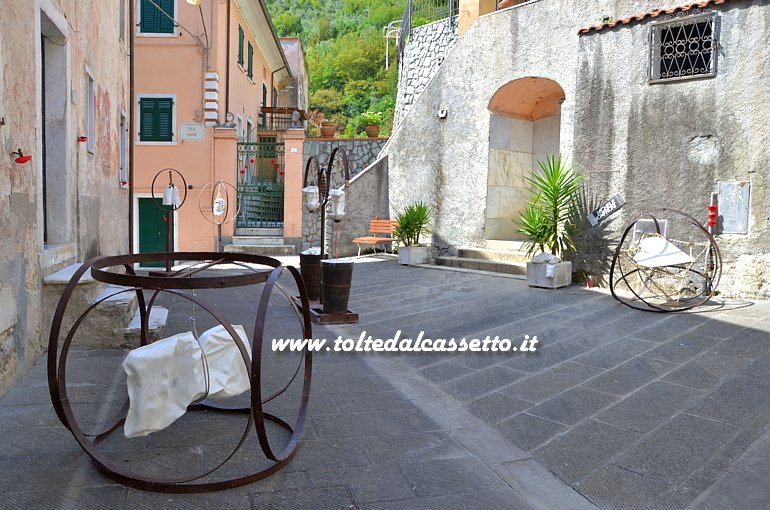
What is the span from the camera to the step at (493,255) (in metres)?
10.9

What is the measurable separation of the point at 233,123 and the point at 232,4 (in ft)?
10.6

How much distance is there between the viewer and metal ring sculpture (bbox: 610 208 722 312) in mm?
7621

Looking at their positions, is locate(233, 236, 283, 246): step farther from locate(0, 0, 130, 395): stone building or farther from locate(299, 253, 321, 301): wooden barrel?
locate(299, 253, 321, 301): wooden barrel

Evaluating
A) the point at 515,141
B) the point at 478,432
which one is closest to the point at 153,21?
the point at 515,141

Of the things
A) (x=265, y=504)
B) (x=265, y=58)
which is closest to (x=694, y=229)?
(x=265, y=504)

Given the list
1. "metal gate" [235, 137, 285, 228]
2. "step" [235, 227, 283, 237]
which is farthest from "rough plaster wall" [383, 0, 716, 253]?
"metal gate" [235, 137, 285, 228]

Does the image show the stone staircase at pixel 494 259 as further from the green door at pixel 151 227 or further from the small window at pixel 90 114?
the small window at pixel 90 114

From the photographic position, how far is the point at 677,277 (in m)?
7.68

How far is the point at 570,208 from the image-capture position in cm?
955

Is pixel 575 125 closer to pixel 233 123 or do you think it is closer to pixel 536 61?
pixel 536 61

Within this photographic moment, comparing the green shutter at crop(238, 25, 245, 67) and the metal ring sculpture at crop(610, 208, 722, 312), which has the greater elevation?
the green shutter at crop(238, 25, 245, 67)

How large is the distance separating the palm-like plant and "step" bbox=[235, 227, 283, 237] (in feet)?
25.0

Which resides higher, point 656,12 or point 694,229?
point 656,12

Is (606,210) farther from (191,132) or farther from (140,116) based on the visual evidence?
(140,116)
